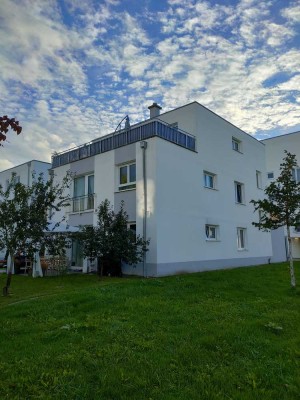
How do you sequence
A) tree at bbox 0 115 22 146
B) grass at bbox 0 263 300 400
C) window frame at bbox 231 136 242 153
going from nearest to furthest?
1. tree at bbox 0 115 22 146
2. grass at bbox 0 263 300 400
3. window frame at bbox 231 136 242 153

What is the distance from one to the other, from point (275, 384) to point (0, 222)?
9434mm

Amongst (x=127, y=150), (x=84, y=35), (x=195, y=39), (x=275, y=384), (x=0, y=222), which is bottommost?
(x=275, y=384)

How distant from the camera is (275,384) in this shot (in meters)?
3.95

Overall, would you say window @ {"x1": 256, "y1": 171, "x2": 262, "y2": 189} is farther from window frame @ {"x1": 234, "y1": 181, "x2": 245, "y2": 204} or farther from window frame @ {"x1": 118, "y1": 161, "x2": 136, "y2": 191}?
window frame @ {"x1": 118, "y1": 161, "x2": 136, "y2": 191}

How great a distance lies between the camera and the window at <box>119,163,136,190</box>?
55.8 ft

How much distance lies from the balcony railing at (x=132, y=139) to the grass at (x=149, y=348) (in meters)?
9.29

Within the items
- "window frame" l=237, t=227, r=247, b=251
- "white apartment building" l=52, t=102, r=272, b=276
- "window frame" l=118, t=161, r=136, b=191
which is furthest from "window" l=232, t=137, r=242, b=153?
"window frame" l=118, t=161, r=136, b=191

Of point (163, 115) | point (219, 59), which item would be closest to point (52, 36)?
point (219, 59)

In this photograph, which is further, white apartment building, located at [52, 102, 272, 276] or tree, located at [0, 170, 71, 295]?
white apartment building, located at [52, 102, 272, 276]

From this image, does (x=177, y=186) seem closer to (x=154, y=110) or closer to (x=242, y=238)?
(x=154, y=110)

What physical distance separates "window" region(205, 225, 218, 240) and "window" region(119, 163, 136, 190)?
16.9ft

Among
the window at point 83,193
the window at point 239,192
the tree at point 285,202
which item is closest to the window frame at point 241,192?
the window at point 239,192

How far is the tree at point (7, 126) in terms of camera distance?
10.1 ft

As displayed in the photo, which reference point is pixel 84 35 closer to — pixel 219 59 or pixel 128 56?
pixel 128 56
